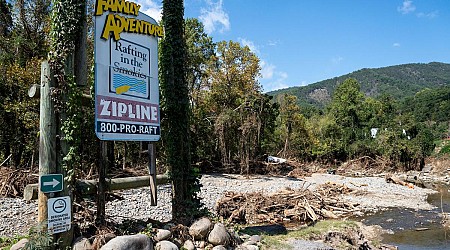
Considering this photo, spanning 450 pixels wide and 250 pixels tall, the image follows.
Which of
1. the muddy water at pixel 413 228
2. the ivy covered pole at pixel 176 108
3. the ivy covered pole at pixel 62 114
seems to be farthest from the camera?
the muddy water at pixel 413 228

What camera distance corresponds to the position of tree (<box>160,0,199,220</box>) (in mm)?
8750

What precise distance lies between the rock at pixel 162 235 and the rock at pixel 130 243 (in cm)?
41

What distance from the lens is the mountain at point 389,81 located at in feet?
452

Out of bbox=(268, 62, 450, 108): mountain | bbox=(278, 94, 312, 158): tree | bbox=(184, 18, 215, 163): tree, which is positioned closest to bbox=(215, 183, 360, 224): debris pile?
bbox=(184, 18, 215, 163): tree

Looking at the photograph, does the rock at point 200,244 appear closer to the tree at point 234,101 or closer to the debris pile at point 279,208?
the debris pile at point 279,208

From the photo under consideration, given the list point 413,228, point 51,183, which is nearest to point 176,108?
point 51,183

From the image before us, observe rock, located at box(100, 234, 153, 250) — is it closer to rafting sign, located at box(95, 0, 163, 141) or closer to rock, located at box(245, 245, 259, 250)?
rafting sign, located at box(95, 0, 163, 141)

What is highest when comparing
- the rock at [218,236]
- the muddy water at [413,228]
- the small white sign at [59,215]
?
the small white sign at [59,215]

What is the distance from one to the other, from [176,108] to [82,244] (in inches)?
151

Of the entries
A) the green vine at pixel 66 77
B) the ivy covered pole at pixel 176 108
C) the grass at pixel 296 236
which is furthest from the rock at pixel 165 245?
the grass at pixel 296 236

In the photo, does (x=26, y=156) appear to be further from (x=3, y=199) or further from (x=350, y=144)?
(x=350, y=144)

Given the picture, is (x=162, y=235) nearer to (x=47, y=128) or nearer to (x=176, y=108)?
(x=47, y=128)

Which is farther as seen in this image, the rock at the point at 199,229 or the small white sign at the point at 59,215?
the rock at the point at 199,229

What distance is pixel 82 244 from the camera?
612cm
